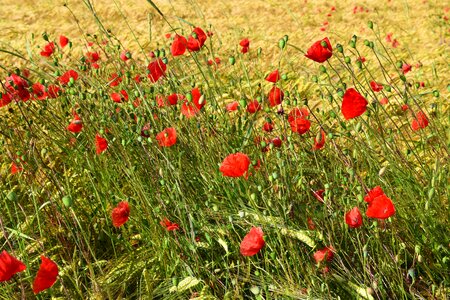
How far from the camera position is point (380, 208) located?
1.50 metres

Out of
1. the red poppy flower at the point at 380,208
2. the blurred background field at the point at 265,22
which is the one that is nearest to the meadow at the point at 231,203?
the red poppy flower at the point at 380,208

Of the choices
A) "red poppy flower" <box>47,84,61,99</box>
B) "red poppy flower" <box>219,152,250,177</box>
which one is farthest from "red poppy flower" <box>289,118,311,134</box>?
"red poppy flower" <box>47,84,61,99</box>

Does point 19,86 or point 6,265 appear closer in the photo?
point 6,265

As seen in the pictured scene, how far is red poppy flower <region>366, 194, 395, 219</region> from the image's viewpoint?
4.86ft

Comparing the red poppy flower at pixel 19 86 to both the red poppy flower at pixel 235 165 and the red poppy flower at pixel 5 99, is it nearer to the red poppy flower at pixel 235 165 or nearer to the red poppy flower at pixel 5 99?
the red poppy flower at pixel 5 99

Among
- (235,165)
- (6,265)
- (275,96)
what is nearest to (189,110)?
(275,96)

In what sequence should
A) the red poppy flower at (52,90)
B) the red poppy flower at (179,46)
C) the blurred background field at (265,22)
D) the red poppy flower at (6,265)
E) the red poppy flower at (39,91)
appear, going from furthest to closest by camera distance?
the blurred background field at (265,22), the red poppy flower at (52,90), the red poppy flower at (39,91), the red poppy flower at (179,46), the red poppy flower at (6,265)

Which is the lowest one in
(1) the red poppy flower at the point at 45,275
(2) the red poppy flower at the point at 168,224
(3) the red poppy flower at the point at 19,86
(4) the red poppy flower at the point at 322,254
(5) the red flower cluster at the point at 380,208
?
(4) the red poppy flower at the point at 322,254

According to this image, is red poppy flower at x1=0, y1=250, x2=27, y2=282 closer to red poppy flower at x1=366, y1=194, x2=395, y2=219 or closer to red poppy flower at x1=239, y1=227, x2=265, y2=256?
red poppy flower at x1=239, y1=227, x2=265, y2=256

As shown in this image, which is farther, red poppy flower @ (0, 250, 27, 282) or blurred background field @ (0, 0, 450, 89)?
blurred background field @ (0, 0, 450, 89)

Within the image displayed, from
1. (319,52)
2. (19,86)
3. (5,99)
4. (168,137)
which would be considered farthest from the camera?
(5,99)

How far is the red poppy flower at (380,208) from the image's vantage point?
4.86ft

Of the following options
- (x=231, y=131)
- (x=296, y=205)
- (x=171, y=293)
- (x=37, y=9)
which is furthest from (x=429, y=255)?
(x=37, y=9)

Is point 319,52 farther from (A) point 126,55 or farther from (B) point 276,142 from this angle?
(A) point 126,55
